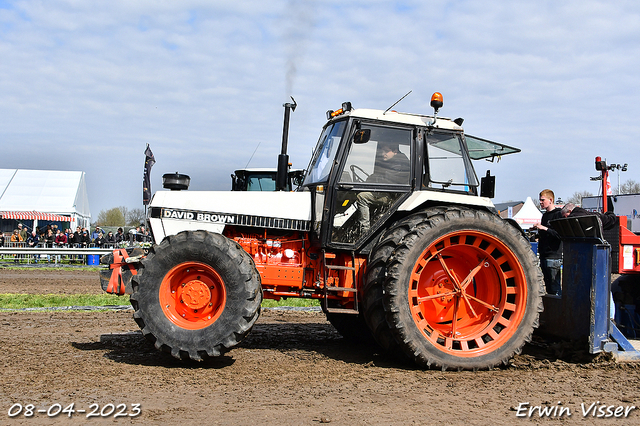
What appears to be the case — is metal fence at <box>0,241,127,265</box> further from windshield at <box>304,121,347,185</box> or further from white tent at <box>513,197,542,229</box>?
white tent at <box>513,197,542,229</box>

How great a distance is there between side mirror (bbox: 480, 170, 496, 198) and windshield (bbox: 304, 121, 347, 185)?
1.70 metres

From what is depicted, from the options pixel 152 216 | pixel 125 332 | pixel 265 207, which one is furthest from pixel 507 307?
pixel 125 332

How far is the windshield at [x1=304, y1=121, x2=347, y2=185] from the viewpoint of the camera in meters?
5.42

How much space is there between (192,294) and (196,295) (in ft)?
0.13

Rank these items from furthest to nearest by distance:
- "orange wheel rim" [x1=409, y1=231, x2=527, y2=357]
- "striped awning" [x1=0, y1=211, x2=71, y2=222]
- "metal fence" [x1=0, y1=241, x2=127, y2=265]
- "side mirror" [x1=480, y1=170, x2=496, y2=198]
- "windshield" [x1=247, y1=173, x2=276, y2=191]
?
"striped awning" [x1=0, y1=211, x2=71, y2=222] < "metal fence" [x1=0, y1=241, x2=127, y2=265] < "windshield" [x1=247, y1=173, x2=276, y2=191] < "side mirror" [x1=480, y1=170, x2=496, y2=198] < "orange wheel rim" [x1=409, y1=231, x2=527, y2=357]

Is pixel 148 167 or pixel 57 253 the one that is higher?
pixel 148 167

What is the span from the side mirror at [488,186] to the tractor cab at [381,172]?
0.86ft

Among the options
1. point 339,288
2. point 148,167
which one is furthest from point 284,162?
point 148,167

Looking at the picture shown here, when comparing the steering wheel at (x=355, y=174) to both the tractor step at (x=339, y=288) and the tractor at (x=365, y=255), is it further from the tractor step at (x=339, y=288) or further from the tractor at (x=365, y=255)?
the tractor step at (x=339, y=288)

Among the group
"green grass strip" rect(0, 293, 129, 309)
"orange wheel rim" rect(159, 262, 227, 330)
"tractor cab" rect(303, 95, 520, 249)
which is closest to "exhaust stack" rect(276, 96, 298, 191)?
"tractor cab" rect(303, 95, 520, 249)

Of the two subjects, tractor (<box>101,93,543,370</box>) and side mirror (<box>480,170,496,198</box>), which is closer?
tractor (<box>101,93,543,370</box>)

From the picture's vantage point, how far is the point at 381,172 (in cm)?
538

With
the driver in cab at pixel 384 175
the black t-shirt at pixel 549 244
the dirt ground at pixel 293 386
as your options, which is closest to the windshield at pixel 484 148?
the driver in cab at pixel 384 175

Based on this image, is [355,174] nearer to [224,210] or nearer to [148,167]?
[224,210]
